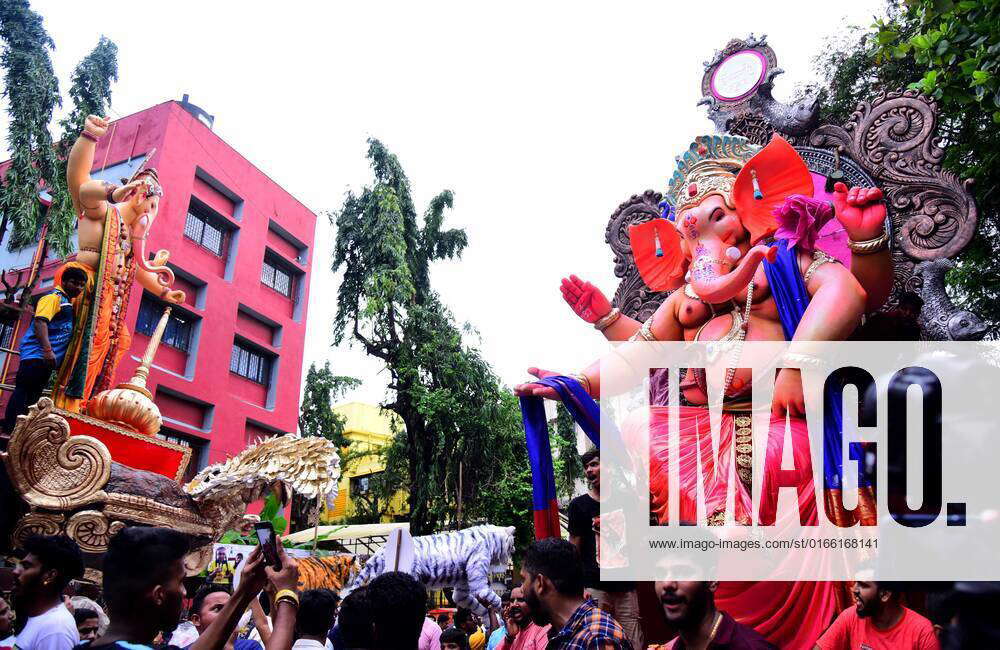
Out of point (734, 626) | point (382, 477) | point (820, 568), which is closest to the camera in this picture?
point (734, 626)

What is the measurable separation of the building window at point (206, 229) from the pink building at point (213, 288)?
3cm

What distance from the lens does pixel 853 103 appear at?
9898 mm

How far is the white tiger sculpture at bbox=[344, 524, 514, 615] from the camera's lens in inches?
338

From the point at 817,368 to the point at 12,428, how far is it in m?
7.76

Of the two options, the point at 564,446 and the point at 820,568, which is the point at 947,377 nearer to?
the point at 820,568

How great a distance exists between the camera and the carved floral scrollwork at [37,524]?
24.6ft

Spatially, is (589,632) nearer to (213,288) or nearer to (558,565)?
(558,565)

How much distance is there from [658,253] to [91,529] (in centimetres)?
645

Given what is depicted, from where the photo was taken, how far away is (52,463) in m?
7.66

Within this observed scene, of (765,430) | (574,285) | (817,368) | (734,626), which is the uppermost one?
(574,285)

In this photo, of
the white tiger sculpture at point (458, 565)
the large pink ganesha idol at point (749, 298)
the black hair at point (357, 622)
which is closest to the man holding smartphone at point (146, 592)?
the black hair at point (357, 622)

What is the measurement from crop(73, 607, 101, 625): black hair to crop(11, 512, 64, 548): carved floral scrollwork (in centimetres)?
389

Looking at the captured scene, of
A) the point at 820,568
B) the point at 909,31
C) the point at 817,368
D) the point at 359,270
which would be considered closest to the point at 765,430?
the point at 817,368

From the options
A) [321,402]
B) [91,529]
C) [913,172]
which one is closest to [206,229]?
[321,402]
